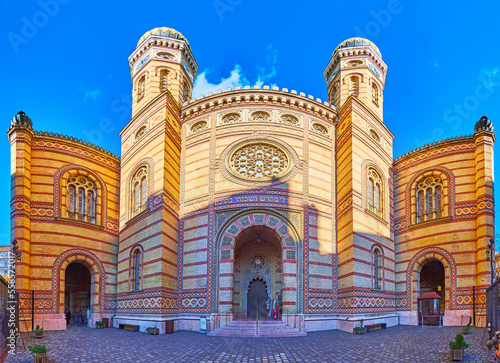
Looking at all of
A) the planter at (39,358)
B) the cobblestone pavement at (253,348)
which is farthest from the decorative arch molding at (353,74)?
the planter at (39,358)

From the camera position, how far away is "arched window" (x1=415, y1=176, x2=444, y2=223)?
2389 centimetres

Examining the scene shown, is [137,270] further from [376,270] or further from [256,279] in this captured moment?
[376,270]

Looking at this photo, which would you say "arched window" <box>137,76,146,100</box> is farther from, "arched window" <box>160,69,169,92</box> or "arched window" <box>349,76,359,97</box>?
"arched window" <box>349,76,359,97</box>

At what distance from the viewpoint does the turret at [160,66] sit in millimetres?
25672

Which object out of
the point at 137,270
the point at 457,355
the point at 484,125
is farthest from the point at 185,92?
the point at 457,355

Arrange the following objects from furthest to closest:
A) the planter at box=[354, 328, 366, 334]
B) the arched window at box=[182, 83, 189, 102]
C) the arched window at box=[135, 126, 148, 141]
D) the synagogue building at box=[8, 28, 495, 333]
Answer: the arched window at box=[182, 83, 189, 102], the arched window at box=[135, 126, 148, 141], the synagogue building at box=[8, 28, 495, 333], the planter at box=[354, 328, 366, 334]

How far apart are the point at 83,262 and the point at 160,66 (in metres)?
12.8

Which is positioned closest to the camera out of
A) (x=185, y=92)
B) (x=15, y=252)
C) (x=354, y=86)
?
(x=15, y=252)

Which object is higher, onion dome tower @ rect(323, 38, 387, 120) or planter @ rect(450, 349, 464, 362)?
onion dome tower @ rect(323, 38, 387, 120)

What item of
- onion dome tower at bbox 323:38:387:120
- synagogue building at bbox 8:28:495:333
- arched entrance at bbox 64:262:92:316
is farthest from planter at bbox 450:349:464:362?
arched entrance at bbox 64:262:92:316

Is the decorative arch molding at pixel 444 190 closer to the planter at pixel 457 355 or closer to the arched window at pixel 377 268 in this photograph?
the arched window at pixel 377 268

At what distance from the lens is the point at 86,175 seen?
2422cm

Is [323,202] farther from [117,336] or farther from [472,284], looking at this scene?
[117,336]

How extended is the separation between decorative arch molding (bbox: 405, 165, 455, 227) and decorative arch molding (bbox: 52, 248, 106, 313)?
18.3 metres
